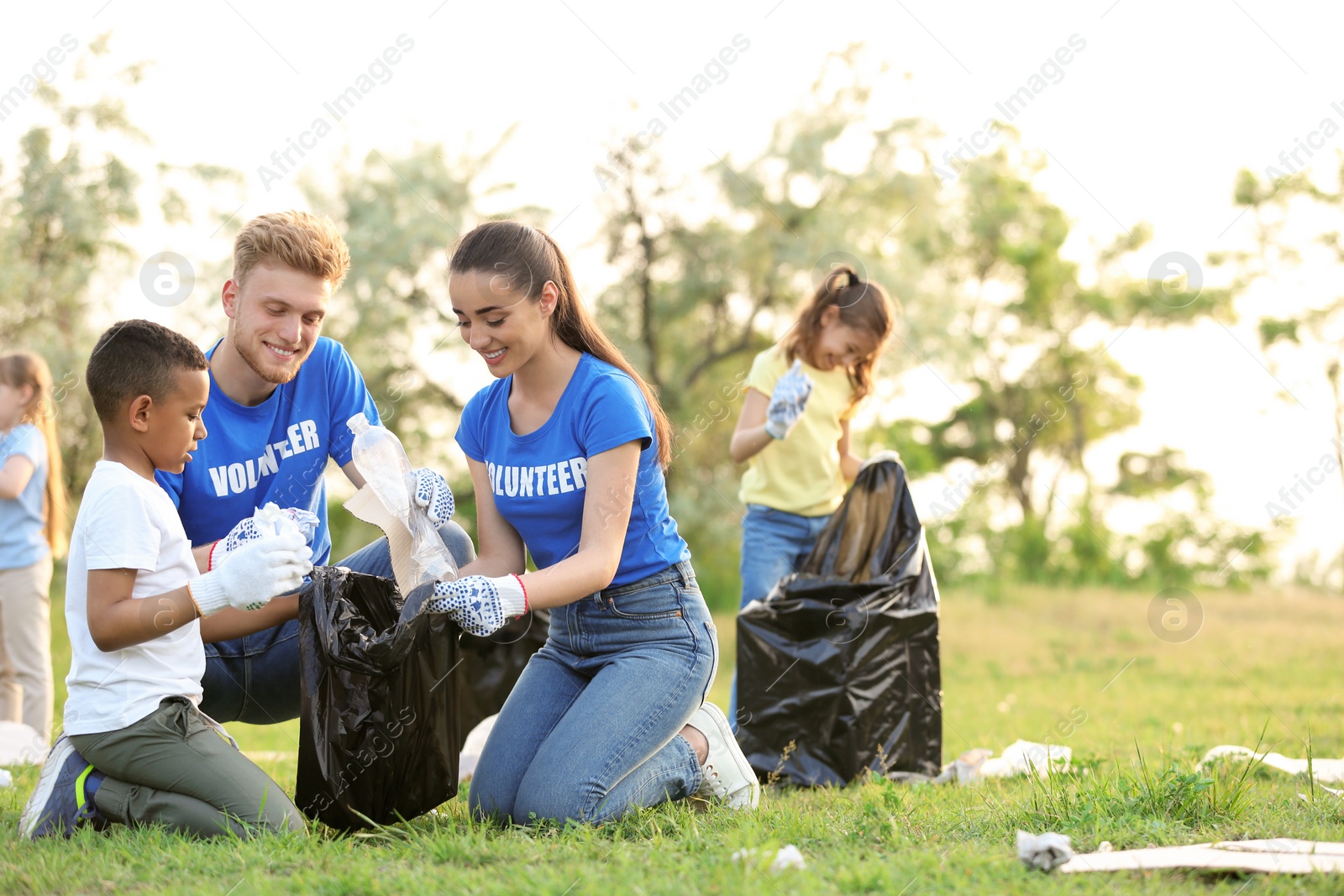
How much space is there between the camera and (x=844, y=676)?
3662 millimetres

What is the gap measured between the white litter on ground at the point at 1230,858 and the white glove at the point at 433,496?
1.72 m

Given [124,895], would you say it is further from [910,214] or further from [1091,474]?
[1091,474]

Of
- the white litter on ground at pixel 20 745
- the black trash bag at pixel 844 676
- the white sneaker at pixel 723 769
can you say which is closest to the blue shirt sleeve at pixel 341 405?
the white sneaker at pixel 723 769

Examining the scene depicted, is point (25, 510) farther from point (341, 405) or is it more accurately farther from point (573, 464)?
point (573, 464)

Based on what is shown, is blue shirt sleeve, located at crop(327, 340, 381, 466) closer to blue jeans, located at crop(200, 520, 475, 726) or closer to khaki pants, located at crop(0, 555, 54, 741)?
blue jeans, located at crop(200, 520, 475, 726)

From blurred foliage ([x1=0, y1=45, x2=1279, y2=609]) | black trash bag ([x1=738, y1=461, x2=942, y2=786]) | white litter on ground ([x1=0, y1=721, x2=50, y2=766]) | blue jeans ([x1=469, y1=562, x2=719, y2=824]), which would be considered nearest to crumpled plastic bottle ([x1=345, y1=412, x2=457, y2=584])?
blue jeans ([x1=469, y1=562, x2=719, y2=824])

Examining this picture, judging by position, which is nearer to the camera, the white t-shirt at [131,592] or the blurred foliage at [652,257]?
the white t-shirt at [131,592]

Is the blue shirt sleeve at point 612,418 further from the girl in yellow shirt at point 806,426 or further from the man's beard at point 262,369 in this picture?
the girl in yellow shirt at point 806,426

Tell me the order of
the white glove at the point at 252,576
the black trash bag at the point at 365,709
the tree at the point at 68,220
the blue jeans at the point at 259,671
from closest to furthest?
the white glove at the point at 252,576
the black trash bag at the point at 365,709
the blue jeans at the point at 259,671
the tree at the point at 68,220

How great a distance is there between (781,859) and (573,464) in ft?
3.66

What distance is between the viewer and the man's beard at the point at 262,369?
2965 millimetres

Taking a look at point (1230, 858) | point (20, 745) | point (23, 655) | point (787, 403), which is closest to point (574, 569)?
point (1230, 858)

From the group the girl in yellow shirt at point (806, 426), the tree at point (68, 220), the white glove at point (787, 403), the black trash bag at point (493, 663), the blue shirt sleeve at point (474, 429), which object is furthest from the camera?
the tree at point (68, 220)

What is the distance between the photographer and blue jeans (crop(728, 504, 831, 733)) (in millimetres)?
4207
